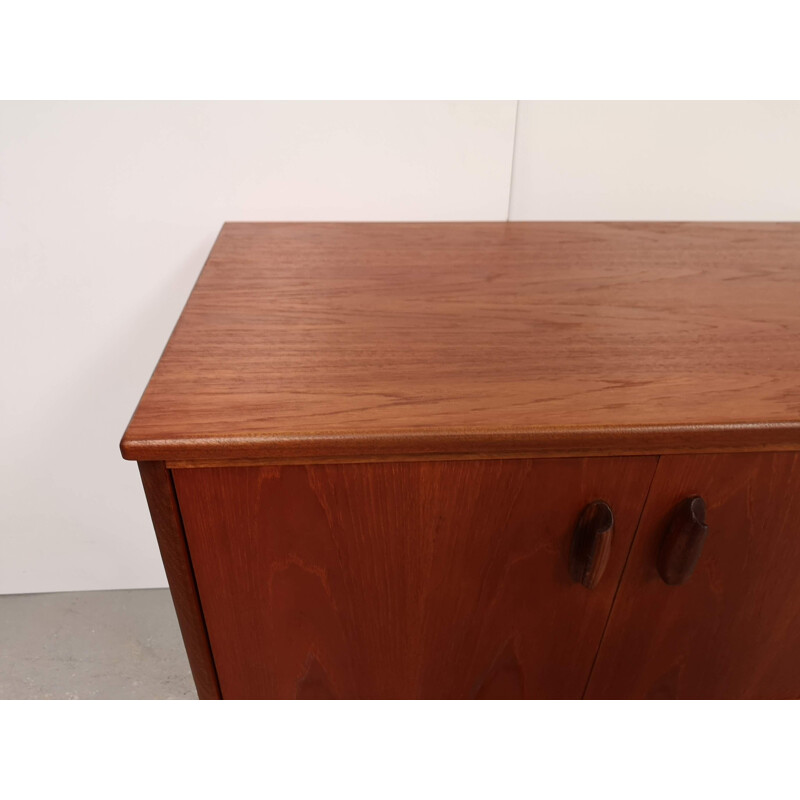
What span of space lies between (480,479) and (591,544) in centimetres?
14

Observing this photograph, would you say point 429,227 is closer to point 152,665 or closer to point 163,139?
point 163,139

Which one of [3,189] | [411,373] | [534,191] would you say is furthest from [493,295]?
[3,189]

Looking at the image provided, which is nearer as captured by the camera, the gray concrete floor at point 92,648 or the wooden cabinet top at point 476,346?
the wooden cabinet top at point 476,346

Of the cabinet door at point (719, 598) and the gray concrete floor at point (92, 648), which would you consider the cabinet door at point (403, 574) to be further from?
the gray concrete floor at point (92, 648)

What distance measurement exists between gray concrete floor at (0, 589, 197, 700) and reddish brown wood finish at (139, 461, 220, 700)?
0.48m

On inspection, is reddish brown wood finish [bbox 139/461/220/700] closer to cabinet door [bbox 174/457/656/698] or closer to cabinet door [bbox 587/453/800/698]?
cabinet door [bbox 174/457/656/698]

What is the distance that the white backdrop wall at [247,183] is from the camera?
101 centimetres

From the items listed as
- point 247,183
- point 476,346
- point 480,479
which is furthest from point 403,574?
point 247,183

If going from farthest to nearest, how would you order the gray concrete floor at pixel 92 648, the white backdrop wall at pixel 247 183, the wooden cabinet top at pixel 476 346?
1. the gray concrete floor at pixel 92 648
2. the white backdrop wall at pixel 247 183
3. the wooden cabinet top at pixel 476 346

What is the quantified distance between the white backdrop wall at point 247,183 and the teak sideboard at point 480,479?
20 centimetres

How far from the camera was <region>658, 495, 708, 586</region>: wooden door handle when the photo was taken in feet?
2.25

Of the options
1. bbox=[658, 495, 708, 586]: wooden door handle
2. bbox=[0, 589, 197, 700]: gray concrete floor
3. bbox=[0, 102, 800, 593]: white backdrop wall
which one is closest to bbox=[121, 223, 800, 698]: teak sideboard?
bbox=[658, 495, 708, 586]: wooden door handle

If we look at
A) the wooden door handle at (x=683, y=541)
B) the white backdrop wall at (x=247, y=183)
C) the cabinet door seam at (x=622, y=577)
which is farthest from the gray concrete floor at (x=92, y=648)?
the wooden door handle at (x=683, y=541)

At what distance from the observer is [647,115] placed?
3.44ft
